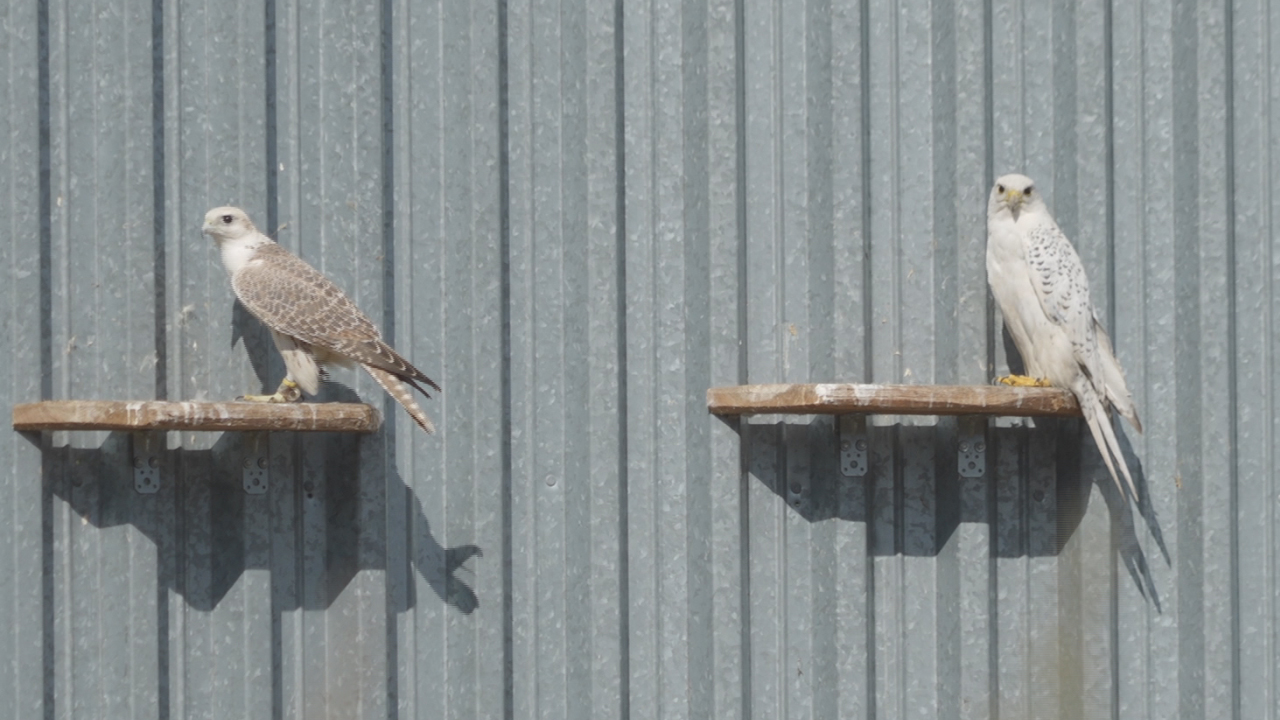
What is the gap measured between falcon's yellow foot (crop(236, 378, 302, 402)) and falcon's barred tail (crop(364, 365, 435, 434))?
0.28m

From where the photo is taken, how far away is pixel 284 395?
420 cm

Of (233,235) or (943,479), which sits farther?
(943,479)

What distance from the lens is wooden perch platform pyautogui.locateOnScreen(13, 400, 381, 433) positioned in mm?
3814

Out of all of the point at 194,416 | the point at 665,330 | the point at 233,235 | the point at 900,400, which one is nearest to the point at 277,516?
the point at 194,416

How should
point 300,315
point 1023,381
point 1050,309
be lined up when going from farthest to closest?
point 1023,381 → point 1050,309 → point 300,315

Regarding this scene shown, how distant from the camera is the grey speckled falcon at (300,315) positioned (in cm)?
407

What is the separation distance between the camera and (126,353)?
430cm

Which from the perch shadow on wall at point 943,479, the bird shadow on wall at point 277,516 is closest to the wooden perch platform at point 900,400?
the perch shadow on wall at point 943,479

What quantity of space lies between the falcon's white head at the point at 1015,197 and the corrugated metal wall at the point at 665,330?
16 centimetres

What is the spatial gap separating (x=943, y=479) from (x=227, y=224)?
2353mm

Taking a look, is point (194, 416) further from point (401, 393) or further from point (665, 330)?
point (665, 330)

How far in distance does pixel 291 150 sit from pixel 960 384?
224 centimetres

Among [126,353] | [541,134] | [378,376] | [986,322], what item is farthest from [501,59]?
[986,322]

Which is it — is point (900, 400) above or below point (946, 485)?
above
